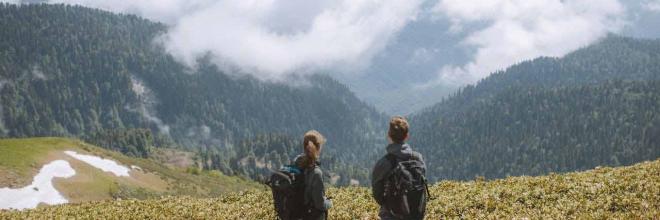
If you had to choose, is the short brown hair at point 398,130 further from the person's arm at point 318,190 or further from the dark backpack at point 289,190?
the dark backpack at point 289,190

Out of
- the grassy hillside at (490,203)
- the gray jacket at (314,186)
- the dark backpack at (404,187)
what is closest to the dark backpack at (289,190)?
the gray jacket at (314,186)

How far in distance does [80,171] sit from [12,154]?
22160mm

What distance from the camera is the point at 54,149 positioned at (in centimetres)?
18212

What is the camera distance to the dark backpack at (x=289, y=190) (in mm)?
15711

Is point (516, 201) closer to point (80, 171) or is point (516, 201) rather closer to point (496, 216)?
point (496, 216)

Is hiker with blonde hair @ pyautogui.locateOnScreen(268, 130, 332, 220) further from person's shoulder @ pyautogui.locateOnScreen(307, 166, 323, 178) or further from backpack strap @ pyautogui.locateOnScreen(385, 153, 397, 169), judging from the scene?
backpack strap @ pyautogui.locateOnScreen(385, 153, 397, 169)

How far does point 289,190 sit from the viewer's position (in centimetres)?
1580

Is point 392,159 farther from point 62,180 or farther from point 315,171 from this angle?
point 62,180

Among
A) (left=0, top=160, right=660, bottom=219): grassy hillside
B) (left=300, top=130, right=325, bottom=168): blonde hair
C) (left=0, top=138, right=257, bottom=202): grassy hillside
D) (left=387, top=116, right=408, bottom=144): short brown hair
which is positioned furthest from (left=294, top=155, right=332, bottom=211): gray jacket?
(left=0, top=138, right=257, bottom=202): grassy hillside

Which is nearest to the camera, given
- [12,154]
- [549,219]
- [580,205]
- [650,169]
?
[549,219]

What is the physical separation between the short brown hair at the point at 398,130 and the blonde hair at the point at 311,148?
179 cm

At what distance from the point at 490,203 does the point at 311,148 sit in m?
9.88

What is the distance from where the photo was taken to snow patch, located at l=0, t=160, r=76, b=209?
472 feet

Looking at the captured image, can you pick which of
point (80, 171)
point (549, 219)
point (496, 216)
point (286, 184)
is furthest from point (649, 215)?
point (80, 171)
